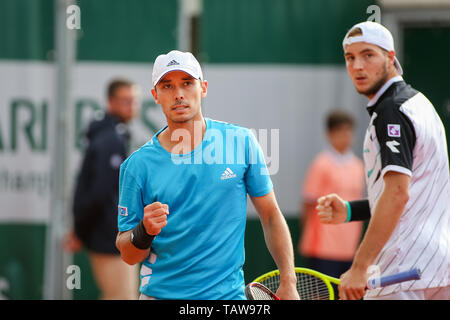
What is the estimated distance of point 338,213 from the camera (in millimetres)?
3672

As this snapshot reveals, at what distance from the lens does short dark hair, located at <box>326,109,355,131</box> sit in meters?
6.39

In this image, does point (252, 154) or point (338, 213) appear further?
point (338, 213)

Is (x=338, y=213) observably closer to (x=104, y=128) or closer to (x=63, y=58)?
(x=104, y=128)

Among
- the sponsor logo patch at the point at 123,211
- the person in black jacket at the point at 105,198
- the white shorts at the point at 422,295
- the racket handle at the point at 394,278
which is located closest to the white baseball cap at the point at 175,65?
the sponsor logo patch at the point at 123,211

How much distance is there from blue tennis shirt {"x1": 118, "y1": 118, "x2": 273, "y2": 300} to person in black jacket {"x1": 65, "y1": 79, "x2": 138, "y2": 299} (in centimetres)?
252

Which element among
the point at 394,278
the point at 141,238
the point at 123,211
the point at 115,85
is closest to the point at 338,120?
the point at 115,85

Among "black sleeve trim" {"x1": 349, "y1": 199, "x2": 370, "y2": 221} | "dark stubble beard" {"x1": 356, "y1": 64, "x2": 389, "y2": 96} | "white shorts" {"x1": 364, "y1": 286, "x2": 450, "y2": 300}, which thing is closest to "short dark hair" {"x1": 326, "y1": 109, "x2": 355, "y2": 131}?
"black sleeve trim" {"x1": 349, "y1": 199, "x2": 370, "y2": 221}

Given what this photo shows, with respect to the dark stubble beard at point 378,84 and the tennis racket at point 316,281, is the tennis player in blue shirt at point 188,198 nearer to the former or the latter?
the tennis racket at point 316,281

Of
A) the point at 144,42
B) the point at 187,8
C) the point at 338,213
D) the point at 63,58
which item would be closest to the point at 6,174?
the point at 63,58

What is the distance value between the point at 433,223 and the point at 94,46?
4.03 meters

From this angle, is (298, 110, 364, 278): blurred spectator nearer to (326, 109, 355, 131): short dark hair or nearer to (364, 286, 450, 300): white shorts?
(326, 109, 355, 131): short dark hair

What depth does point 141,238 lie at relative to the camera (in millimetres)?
3070

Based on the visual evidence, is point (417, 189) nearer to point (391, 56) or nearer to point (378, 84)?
point (378, 84)
